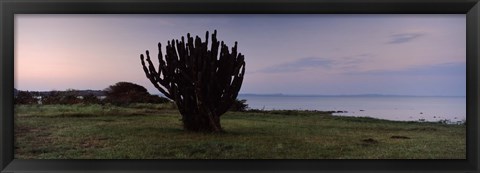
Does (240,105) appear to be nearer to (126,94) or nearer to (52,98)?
(126,94)

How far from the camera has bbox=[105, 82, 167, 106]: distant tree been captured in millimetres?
3006

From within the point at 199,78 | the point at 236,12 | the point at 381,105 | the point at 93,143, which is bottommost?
the point at 93,143

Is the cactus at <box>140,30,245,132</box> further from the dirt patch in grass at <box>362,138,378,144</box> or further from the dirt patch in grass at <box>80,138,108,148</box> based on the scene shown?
the dirt patch in grass at <box>362,138,378,144</box>

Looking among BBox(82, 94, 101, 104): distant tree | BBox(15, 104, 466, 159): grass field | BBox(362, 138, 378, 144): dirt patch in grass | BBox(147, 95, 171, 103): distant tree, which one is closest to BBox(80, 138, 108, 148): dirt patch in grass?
BBox(15, 104, 466, 159): grass field

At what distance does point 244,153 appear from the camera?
2965mm

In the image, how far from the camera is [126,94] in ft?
9.89

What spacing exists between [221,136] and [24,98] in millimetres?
1122

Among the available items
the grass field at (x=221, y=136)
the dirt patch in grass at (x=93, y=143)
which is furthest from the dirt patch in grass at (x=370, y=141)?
the dirt patch in grass at (x=93, y=143)

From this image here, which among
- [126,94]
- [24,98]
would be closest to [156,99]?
[126,94]

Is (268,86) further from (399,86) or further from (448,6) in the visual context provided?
(448,6)

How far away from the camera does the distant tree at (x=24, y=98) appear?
2.96 metres

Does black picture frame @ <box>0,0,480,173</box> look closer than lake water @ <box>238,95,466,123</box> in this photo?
Yes

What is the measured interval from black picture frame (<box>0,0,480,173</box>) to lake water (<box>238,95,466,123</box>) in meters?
0.11

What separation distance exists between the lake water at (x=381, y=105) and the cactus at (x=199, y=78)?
0.42 feet
